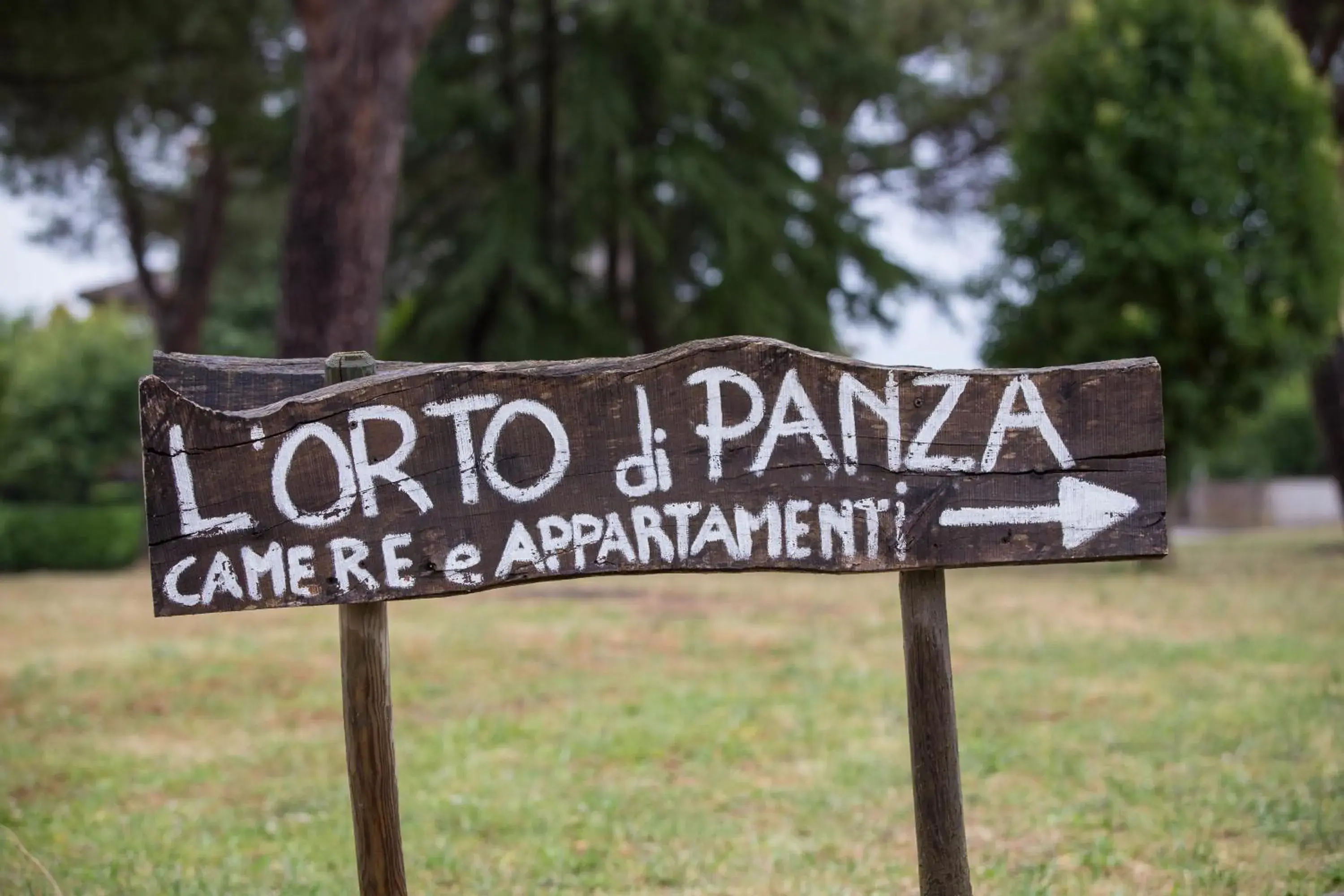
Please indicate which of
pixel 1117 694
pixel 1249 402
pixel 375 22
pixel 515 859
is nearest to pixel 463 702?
pixel 515 859

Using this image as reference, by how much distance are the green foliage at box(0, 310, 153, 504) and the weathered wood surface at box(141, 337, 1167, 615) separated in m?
19.6

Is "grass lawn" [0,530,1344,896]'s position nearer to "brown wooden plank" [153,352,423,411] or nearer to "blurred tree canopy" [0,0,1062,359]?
"brown wooden plank" [153,352,423,411]

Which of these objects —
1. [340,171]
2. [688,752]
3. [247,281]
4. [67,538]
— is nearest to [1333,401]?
[340,171]

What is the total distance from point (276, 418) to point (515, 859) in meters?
2.22

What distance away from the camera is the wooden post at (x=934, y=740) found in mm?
3109

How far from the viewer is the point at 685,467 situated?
2.96m

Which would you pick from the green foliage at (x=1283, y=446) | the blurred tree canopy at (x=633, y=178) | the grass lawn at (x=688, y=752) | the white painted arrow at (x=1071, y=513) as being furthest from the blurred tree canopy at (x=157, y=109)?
the green foliage at (x=1283, y=446)

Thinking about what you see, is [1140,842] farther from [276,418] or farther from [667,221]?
[667,221]

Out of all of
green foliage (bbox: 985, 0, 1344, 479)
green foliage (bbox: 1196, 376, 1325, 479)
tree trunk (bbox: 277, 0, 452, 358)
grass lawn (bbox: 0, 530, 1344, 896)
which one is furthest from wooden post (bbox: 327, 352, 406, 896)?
green foliage (bbox: 1196, 376, 1325, 479)

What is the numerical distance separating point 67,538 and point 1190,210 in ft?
54.0

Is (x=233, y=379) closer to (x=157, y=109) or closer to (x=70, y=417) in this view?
(x=157, y=109)

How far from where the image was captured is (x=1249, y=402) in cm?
1377

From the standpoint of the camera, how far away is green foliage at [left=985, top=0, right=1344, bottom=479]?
13.2 m

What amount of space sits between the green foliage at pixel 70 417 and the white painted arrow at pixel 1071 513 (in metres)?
20.2
